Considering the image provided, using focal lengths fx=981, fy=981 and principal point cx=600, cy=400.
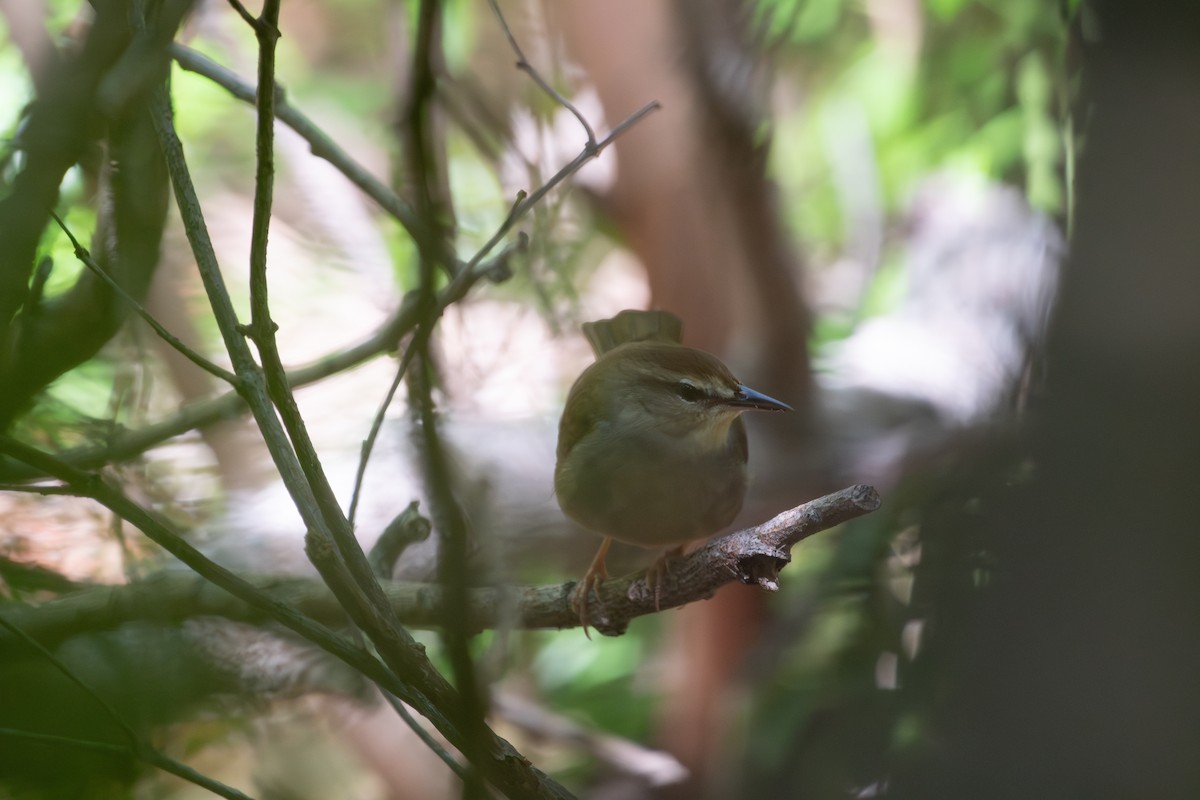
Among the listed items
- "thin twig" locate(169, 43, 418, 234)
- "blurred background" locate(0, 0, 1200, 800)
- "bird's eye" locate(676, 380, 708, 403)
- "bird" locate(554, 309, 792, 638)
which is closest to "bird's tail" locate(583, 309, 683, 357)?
"bird" locate(554, 309, 792, 638)

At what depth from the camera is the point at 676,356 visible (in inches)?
80.1

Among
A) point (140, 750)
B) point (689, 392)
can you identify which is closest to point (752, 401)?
point (689, 392)

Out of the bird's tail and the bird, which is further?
the bird's tail

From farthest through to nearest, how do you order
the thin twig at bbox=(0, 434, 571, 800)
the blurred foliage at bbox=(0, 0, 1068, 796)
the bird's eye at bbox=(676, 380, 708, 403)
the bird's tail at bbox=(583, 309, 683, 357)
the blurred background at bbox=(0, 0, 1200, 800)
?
the blurred foliage at bbox=(0, 0, 1068, 796)
the bird's tail at bbox=(583, 309, 683, 357)
the bird's eye at bbox=(676, 380, 708, 403)
the blurred background at bbox=(0, 0, 1200, 800)
the thin twig at bbox=(0, 434, 571, 800)

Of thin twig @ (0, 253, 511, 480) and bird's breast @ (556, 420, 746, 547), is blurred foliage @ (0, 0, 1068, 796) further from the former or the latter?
bird's breast @ (556, 420, 746, 547)

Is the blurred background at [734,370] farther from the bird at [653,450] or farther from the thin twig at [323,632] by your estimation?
the bird at [653,450]

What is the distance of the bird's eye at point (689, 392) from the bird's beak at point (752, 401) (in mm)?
59

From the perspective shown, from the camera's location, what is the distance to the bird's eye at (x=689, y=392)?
6.61 feet

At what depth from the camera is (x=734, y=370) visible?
12.2ft

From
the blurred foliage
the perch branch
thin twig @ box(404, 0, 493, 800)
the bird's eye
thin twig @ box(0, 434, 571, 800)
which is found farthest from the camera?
the blurred foliage

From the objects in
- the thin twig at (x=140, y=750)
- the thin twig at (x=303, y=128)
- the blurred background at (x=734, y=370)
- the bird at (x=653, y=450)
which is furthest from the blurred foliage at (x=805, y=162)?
the bird at (x=653, y=450)

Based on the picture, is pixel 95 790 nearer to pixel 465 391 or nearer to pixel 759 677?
pixel 465 391

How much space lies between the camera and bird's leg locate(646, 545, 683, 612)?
1.71 m

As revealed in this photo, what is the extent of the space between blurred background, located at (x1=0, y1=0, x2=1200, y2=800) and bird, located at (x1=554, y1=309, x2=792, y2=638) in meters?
0.25
